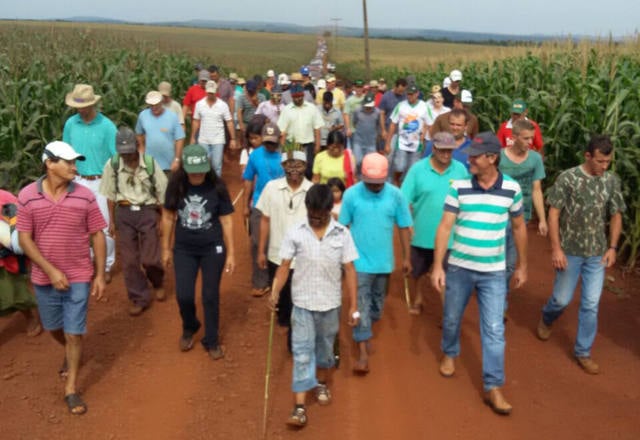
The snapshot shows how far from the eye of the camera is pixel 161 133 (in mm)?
8797

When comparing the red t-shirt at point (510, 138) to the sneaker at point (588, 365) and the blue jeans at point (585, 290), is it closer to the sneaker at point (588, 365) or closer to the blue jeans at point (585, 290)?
the blue jeans at point (585, 290)

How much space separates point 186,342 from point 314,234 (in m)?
2.20

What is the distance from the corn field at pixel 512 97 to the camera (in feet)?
29.1

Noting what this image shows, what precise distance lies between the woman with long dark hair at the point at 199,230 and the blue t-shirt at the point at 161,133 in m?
2.86

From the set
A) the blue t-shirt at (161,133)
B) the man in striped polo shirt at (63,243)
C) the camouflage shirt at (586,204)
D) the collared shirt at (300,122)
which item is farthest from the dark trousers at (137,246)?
the camouflage shirt at (586,204)

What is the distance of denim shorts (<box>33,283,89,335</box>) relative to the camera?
529cm

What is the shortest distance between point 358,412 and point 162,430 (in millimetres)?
1574

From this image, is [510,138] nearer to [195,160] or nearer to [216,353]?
[195,160]

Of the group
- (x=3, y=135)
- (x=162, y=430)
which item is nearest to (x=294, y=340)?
(x=162, y=430)

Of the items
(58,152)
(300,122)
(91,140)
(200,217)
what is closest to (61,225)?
(58,152)

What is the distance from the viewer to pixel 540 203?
6676mm

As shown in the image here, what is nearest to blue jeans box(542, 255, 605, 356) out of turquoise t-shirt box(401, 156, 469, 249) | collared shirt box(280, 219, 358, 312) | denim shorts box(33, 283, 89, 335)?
turquoise t-shirt box(401, 156, 469, 249)

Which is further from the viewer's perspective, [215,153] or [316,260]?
[215,153]

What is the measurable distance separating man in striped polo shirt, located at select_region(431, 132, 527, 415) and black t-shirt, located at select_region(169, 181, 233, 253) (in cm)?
204
